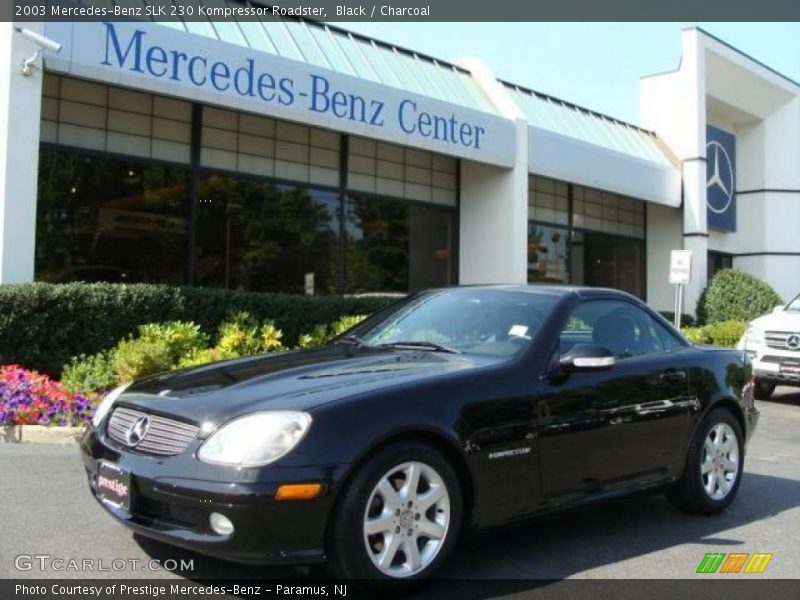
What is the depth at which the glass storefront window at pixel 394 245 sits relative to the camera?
606 inches

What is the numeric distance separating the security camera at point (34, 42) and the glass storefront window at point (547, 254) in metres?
11.6

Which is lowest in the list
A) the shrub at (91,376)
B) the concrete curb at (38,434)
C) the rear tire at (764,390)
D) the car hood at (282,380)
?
the concrete curb at (38,434)

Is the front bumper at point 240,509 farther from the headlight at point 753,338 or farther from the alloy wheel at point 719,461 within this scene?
the headlight at point 753,338

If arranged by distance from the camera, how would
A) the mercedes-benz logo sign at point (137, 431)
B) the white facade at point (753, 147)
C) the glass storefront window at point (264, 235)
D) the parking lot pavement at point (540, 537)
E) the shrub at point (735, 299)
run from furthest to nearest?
the white facade at point (753, 147), the shrub at point (735, 299), the glass storefront window at point (264, 235), the parking lot pavement at point (540, 537), the mercedes-benz logo sign at point (137, 431)

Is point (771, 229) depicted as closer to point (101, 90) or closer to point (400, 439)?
point (101, 90)

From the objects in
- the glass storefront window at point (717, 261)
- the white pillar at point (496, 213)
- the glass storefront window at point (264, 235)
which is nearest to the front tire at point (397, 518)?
the glass storefront window at point (264, 235)

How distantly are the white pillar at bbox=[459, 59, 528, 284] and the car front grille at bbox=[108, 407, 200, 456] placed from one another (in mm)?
12735

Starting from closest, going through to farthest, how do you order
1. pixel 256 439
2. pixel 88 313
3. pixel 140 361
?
1. pixel 256 439
2. pixel 140 361
3. pixel 88 313

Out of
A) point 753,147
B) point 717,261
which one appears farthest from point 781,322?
point 753,147

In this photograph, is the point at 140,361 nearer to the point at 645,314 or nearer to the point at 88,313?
the point at 88,313

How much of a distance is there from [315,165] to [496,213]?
3944 mm

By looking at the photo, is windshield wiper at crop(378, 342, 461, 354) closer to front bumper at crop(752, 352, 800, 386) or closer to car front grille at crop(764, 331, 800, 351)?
front bumper at crop(752, 352, 800, 386)

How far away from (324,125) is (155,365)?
19.1ft

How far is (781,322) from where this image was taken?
39.1 feet
